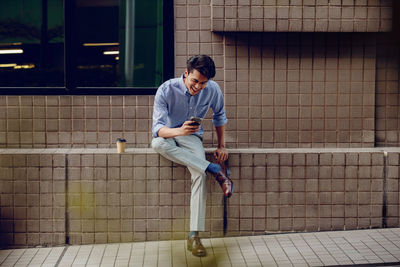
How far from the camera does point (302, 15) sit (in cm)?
620

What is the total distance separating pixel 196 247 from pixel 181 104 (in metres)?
1.51

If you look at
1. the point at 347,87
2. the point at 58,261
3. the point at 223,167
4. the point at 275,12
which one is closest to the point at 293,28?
the point at 275,12

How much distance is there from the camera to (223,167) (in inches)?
235

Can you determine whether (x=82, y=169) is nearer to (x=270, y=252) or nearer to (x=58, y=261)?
(x=58, y=261)

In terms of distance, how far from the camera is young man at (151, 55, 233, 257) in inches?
215

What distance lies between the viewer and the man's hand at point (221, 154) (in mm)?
5910

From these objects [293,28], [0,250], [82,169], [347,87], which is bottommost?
[0,250]

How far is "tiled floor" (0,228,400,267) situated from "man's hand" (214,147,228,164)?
3.04 ft

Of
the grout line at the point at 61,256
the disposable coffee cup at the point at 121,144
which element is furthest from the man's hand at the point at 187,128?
the grout line at the point at 61,256

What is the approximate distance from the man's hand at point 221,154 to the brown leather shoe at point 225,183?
342 mm

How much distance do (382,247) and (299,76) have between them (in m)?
2.16

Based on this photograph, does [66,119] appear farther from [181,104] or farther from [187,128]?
[187,128]

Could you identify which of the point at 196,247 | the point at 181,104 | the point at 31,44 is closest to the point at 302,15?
the point at 181,104

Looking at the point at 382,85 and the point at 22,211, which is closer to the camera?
the point at 22,211
